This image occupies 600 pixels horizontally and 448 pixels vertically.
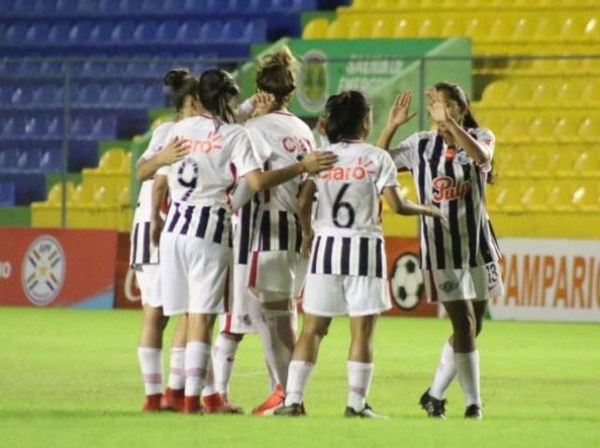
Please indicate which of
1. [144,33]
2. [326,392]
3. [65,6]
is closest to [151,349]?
[326,392]

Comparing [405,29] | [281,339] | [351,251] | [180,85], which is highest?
[405,29]

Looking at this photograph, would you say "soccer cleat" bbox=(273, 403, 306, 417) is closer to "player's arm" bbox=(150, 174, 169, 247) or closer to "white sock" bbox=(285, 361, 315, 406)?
"white sock" bbox=(285, 361, 315, 406)

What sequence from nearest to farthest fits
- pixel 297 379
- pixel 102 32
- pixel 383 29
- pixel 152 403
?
pixel 297 379, pixel 152 403, pixel 383 29, pixel 102 32

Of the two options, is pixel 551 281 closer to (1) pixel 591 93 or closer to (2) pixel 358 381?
(1) pixel 591 93

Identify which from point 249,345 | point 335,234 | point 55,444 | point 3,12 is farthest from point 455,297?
point 3,12

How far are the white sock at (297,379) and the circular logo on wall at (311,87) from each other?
1230cm

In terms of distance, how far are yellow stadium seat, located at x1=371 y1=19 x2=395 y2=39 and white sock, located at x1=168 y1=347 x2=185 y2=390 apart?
48.9 feet

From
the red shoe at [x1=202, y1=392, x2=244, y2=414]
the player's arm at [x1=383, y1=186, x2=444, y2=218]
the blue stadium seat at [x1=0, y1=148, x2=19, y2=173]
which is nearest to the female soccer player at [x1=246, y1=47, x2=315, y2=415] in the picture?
the red shoe at [x1=202, y1=392, x2=244, y2=414]

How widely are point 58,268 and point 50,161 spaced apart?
3.87 meters

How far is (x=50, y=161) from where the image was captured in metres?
25.5

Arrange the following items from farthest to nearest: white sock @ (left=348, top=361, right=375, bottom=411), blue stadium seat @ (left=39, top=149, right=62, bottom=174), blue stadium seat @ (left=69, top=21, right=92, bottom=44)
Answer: blue stadium seat @ (left=69, top=21, right=92, bottom=44) → blue stadium seat @ (left=39, top=149, right=62, bottom=174) → white sock @ (left=348, top=361, right=375, bottom=411)

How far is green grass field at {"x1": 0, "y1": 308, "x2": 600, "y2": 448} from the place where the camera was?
9.31 meters

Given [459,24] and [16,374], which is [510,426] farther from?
[459,24]

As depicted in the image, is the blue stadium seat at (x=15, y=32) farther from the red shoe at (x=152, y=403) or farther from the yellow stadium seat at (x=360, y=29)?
the red shoe at (x=152, y=403)
